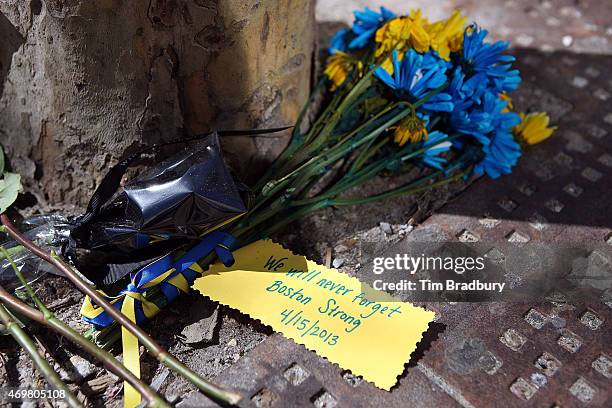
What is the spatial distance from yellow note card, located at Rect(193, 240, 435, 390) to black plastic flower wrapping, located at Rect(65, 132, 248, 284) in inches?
5.0

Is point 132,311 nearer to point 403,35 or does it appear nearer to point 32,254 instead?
point 32,254

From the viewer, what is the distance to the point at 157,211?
1200 mm

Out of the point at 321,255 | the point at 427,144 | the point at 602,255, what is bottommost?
the point at 602,255

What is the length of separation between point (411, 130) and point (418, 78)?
12cm

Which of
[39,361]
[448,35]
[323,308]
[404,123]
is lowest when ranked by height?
[323,308]

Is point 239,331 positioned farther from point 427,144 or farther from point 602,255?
point 602,255

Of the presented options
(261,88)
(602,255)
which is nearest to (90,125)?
(261,88)

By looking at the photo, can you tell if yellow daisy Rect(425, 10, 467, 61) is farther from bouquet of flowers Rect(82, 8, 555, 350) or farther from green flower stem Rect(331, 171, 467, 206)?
green flower stem Rect(331, 171, 467, 206)

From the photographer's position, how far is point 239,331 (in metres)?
1.28

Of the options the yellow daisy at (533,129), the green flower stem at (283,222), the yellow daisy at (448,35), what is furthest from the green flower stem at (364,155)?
the yellow daisy at (533,129)

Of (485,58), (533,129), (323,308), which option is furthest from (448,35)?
(323,308)

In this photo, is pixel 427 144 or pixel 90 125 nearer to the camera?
pixel 90 125

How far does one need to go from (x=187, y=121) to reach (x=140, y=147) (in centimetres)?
12

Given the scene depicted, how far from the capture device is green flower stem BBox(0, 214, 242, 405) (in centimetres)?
107
